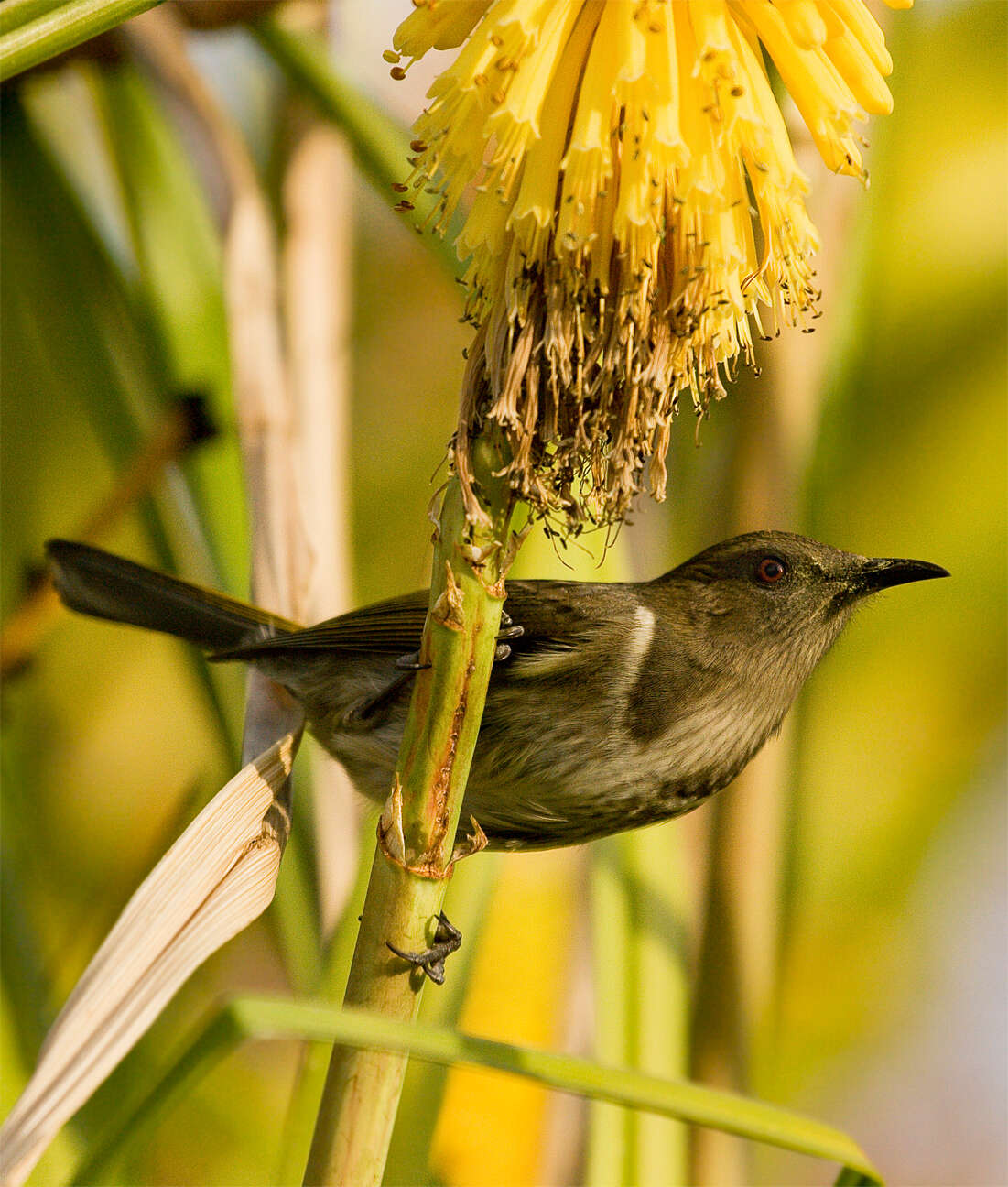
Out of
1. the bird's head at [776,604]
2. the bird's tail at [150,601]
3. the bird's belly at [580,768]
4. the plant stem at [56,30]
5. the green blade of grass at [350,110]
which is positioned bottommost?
the bird's belly at [580,768]

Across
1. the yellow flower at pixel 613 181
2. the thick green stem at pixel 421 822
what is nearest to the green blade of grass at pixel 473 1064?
the thick green stem at pixel 421 822

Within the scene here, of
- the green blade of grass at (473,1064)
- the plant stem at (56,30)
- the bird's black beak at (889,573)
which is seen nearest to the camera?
the green blade of grass at (473,1064)

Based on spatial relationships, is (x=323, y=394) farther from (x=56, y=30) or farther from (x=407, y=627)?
(x=56, y=30)

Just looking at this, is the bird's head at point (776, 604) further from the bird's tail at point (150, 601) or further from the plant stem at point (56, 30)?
the plant stem at point (56, 30)

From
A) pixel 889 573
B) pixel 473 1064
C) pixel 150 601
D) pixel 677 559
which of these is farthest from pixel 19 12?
pixel 677 559

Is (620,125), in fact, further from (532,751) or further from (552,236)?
(532,751)
